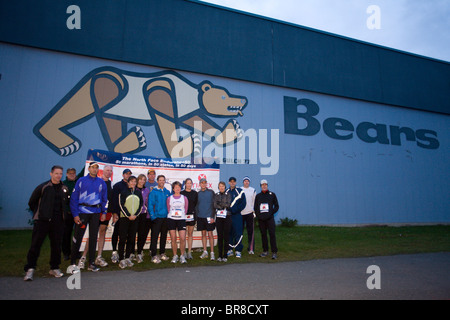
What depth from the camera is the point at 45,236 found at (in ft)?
16.6

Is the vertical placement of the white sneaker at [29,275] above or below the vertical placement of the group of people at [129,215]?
below

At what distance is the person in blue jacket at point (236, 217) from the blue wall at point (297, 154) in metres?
7.00

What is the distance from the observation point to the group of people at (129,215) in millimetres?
5262

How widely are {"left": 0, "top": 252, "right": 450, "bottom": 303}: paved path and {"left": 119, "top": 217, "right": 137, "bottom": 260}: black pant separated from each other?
57cm

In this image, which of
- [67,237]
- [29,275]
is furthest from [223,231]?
[29,275]

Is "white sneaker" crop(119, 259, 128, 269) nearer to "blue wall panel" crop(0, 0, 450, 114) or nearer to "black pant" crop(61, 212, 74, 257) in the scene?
"black pant" crop(61, 212, 74, 257)

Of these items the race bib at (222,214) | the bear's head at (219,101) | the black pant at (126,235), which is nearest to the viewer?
the black pant at (126,235)

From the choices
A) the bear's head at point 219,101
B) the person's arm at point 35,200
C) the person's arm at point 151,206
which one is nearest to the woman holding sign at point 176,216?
the person's arm at point 151,206

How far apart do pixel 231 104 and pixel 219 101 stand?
0.71m

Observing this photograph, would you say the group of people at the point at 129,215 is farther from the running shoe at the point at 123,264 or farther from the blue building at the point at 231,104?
the blue building at the point at 231,104

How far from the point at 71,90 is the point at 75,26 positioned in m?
3.20

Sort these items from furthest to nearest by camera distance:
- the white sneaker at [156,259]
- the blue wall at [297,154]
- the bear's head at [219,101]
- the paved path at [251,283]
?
the bear's head at [219,101], the blue wall at [297,154], the white sneaker at [156,259], the paved path at [251,283]

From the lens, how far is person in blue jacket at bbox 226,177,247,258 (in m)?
7.72
